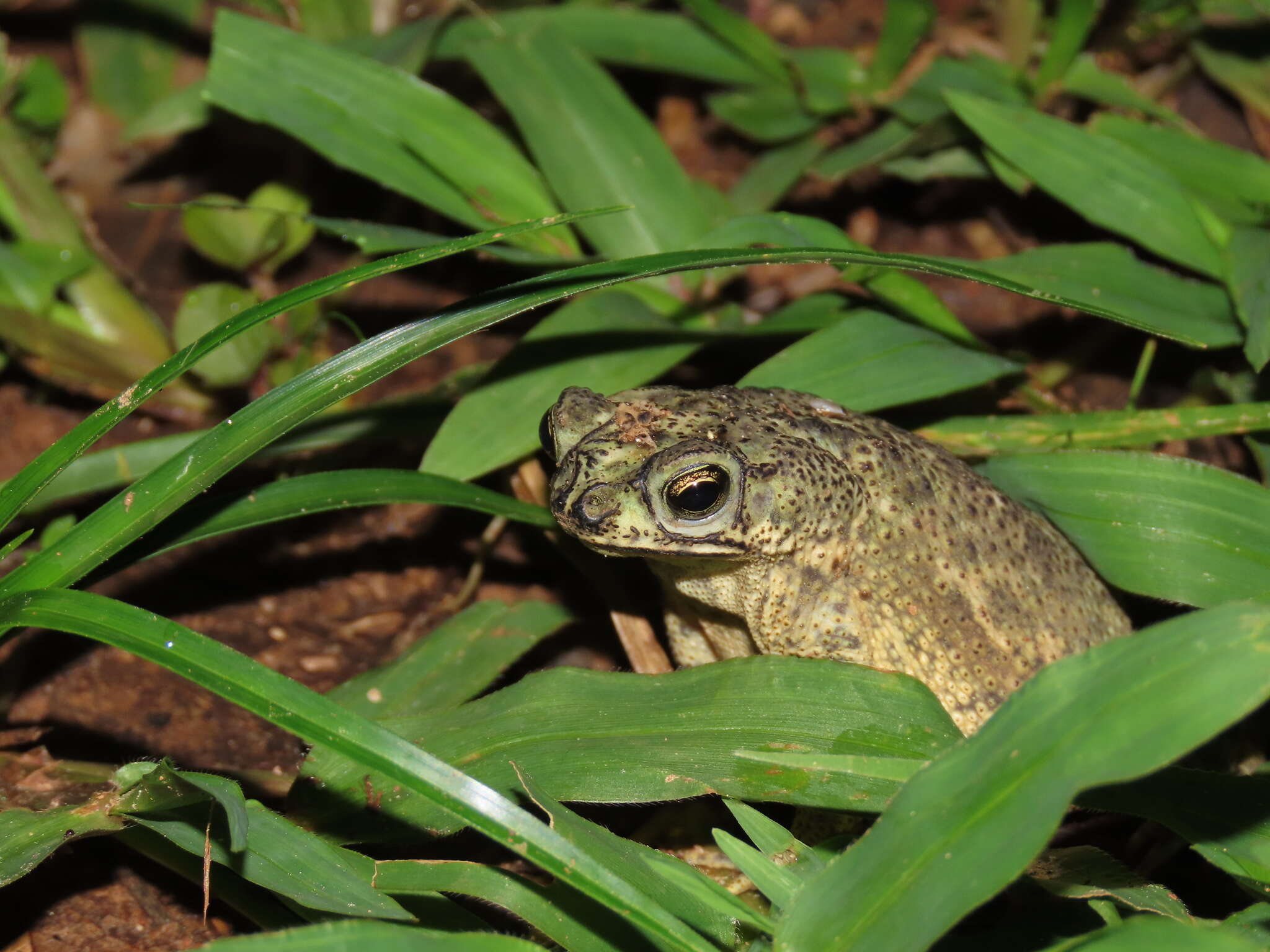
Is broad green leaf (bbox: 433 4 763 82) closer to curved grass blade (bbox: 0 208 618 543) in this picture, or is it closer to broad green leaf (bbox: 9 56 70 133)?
broad green leaf (bbox: 9 56 70 133)

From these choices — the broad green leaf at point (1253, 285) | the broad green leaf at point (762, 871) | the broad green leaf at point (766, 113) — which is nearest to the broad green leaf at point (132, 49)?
Answer: the broad green leaf at point (766, 113)

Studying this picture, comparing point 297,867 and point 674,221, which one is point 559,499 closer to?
point 297,867

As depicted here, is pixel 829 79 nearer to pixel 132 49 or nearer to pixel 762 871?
pixel 132 49

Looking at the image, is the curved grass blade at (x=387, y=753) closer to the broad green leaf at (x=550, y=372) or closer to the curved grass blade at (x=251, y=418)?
the curved grass blade at (x=251, y=418)

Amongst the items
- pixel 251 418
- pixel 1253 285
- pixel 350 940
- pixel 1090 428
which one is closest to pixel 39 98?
Answer: pixel 251 418

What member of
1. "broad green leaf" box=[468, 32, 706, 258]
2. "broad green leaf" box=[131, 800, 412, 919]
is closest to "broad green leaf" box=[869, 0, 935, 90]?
"broad green leaf" box=[468, 32, 706, 258]

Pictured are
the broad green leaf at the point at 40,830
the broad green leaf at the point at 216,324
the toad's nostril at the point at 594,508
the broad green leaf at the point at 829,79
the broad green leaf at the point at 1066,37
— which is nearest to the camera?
the broad green leaf at the point at 40,830
